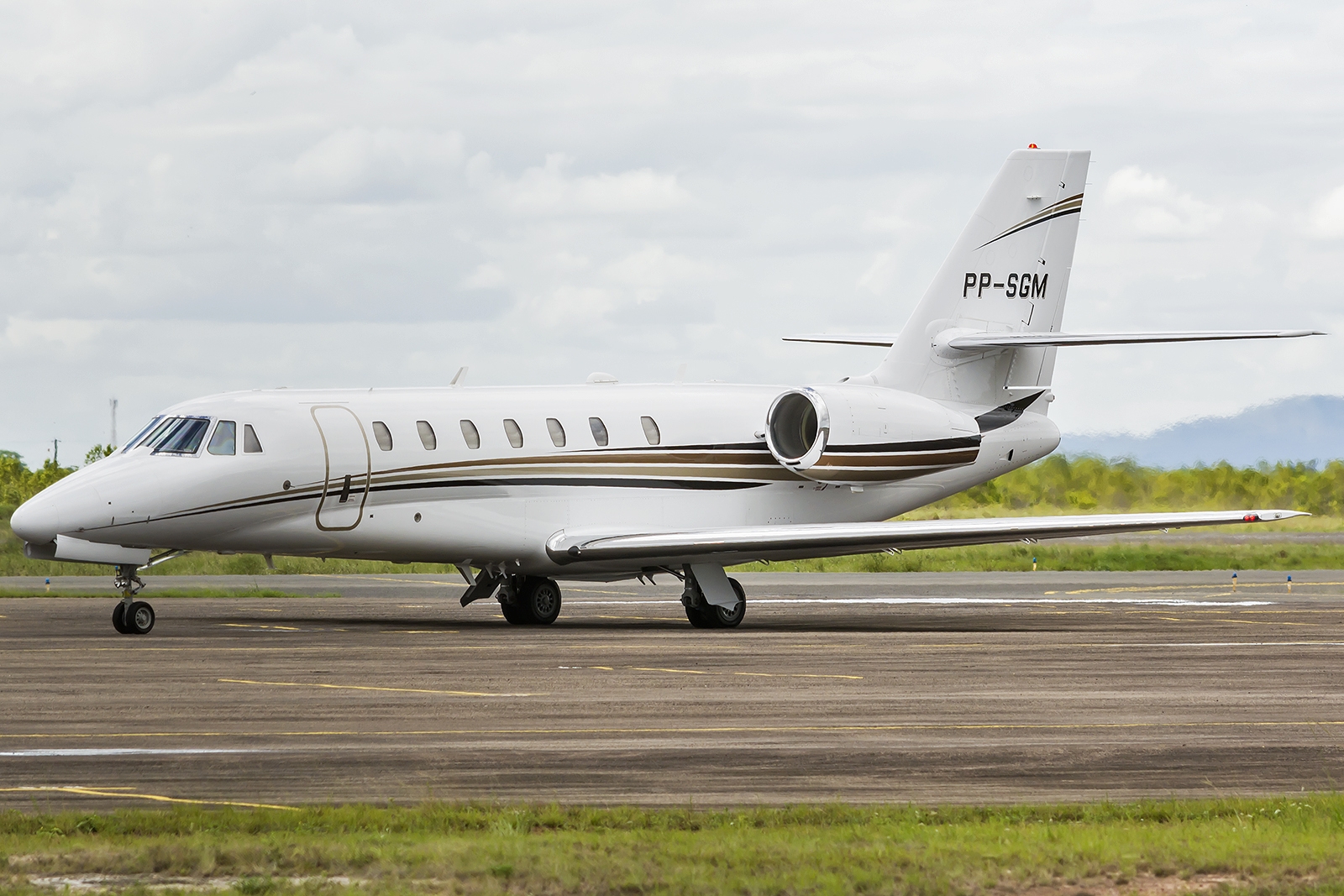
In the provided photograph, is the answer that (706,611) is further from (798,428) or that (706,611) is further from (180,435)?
(180,435)

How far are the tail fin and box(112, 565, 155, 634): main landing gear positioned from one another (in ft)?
44.9

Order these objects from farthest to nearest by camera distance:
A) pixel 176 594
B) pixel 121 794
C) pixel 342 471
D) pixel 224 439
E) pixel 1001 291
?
pixel 176 594, pixel 1001 291, pixel 342 471, pixel 224 439, pixel 121 794

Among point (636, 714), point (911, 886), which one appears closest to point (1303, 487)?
point (636, 714)

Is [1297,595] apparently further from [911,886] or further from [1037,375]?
[911,886]

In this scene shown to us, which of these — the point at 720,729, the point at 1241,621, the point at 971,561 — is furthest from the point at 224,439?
the point at 971,561

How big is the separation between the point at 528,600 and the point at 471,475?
3035 mm

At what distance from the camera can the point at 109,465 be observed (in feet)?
79.8

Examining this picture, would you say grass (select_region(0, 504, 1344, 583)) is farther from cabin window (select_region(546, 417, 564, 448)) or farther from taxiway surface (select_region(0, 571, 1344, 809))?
taxiway surface (select_region(0, 571, 1344, 809))

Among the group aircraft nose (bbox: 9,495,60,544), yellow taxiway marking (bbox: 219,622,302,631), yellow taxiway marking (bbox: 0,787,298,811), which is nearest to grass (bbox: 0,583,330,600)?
yellow taxiway marking (bbox: 219,622,302,631)

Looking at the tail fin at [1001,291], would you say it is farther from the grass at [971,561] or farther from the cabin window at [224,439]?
the grass at [971,561]

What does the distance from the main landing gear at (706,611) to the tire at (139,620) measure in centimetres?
846

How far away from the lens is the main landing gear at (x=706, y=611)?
2803 centimetres

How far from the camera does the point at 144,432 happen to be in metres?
25.2

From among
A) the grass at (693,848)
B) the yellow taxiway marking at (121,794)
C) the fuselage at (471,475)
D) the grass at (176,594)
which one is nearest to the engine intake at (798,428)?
the fuselage at (471,475)
